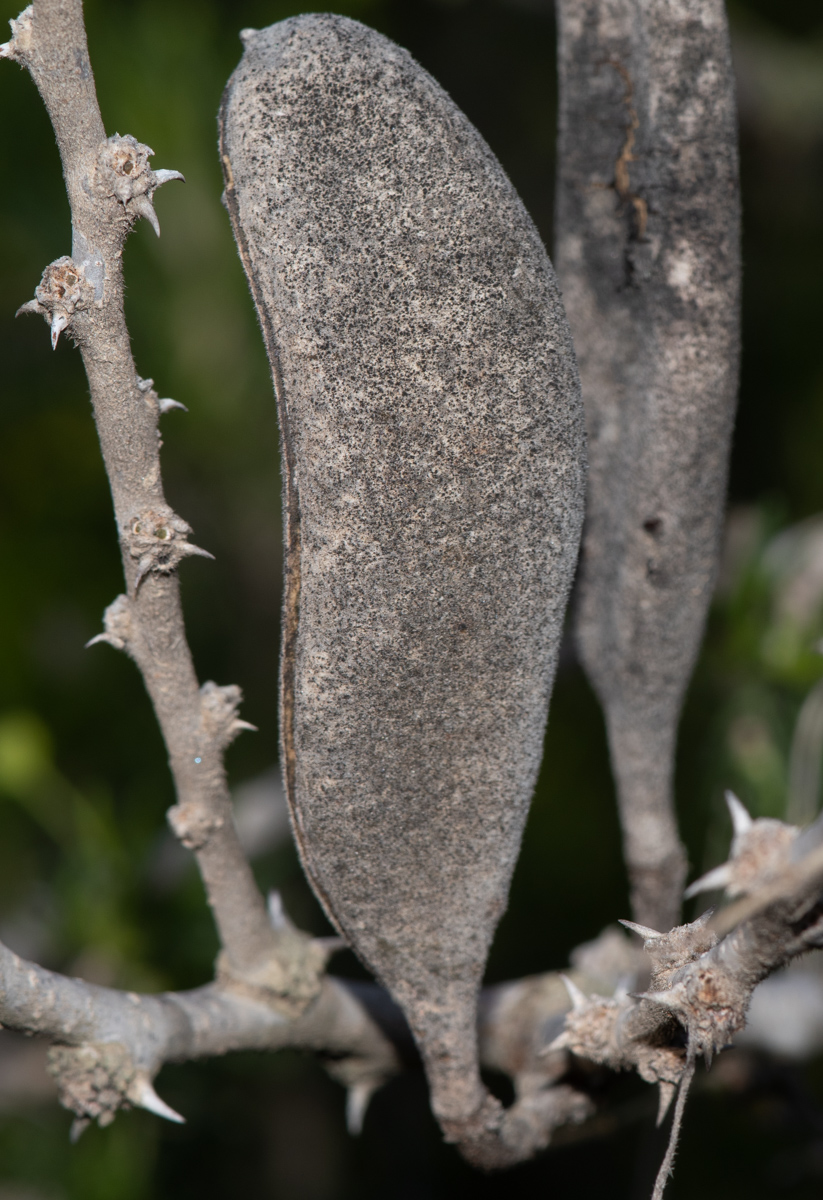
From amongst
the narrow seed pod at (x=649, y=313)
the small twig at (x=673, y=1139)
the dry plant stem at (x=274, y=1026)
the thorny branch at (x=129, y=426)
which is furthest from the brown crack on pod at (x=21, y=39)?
the small twig at (x=673, y=1139)

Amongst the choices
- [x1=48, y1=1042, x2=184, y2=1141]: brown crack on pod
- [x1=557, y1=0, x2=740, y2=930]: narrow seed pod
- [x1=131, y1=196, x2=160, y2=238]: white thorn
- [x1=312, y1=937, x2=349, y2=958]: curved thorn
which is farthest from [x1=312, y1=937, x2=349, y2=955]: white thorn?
[x1=131, y1=196, x2=160, y2=238]: white thorn

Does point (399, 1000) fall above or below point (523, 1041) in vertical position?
above

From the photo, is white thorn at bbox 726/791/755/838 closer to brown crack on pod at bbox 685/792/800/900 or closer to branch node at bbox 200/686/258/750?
brown crack on pod at bbox 685/792/800/900

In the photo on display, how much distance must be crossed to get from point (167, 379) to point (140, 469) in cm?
115

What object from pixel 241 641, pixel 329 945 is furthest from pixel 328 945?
pixel 241 641

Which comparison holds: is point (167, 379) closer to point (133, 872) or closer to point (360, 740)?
point (133, 872)

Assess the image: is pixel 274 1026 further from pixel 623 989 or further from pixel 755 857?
pixel 755 857

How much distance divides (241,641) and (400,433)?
59.4 inches

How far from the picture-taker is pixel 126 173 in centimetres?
49

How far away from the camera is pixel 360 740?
1.84 feet

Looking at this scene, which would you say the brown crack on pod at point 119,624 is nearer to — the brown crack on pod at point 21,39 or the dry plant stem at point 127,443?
the dry plant stem at point 127,443

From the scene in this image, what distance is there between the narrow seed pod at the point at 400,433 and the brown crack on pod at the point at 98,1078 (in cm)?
20

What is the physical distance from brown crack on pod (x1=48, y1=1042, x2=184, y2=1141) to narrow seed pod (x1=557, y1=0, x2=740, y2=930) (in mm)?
384

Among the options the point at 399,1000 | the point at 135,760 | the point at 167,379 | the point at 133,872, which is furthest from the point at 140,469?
the point at 135,760
